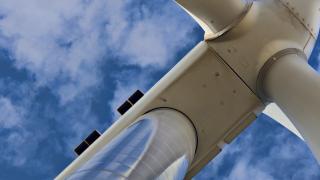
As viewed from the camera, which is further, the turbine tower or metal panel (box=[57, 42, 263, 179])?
metal panel (box=[57, 42, 263, 179])

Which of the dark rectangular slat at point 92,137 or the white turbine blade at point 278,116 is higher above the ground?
the dark rectangular slat at point 92,137

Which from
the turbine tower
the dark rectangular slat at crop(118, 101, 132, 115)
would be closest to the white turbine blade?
the turbine tower

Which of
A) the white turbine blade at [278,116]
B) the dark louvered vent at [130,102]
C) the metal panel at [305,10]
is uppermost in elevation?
the dark louvered vent at [130,102]

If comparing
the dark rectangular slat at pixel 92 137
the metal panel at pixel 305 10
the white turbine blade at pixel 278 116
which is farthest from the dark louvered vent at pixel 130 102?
the metal panel at pixel 305 10

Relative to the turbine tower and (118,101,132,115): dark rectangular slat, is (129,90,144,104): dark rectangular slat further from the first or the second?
(118,101,132,115): dark rectangular slat

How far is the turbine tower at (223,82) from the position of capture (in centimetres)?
1107

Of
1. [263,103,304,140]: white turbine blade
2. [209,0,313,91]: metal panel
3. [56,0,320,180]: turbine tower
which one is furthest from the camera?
[263,103,304,140]: white turbine blade

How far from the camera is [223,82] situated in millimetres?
13273

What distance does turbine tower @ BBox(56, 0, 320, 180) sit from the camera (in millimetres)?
11070

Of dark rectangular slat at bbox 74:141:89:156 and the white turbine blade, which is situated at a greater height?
dark rectangular slat at bbox 74:141:89:156

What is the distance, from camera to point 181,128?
39.7 ft

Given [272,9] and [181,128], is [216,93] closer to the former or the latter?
[181,128]

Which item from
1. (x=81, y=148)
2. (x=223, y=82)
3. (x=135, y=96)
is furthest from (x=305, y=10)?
(x=81, y=148)

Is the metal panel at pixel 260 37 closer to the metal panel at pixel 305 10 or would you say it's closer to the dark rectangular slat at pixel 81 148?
the metal panel at pixel 305 10
